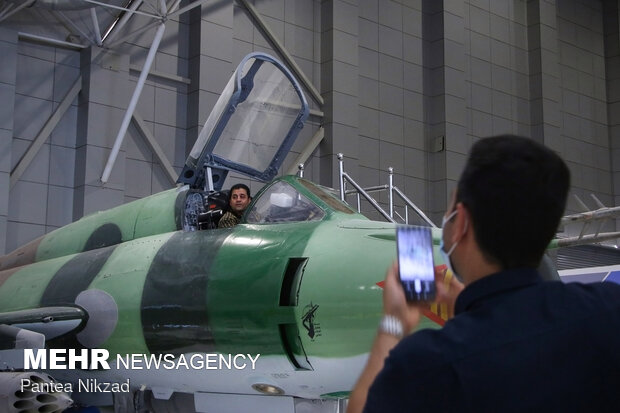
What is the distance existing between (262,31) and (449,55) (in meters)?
5.27

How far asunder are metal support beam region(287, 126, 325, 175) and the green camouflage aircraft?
33.8 ft

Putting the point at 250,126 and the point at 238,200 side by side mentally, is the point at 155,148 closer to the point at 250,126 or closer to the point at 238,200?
the point at 250,126

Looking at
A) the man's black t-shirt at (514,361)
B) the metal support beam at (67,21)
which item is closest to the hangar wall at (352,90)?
the metal support beam at (67,21)

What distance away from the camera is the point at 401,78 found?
66.1 ft

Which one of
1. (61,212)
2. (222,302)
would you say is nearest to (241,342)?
(222,302)

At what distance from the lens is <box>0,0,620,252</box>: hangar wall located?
15.0 m

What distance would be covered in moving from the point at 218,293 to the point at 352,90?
13.8 metres

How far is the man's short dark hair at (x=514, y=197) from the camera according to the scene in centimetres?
158

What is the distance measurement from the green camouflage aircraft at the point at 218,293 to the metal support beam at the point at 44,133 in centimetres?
726

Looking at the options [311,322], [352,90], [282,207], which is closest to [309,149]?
[352,90]

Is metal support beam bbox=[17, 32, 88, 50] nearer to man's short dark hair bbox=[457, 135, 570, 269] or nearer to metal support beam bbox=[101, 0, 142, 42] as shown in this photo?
metal support beam bbox=[101, 0, 142, 42]

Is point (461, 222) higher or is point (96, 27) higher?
point (96, 27)

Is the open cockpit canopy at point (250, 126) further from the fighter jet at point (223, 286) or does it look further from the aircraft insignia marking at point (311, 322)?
the aircraft insignia marking at point (311, 322)

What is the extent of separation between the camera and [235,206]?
6273 millimetres
